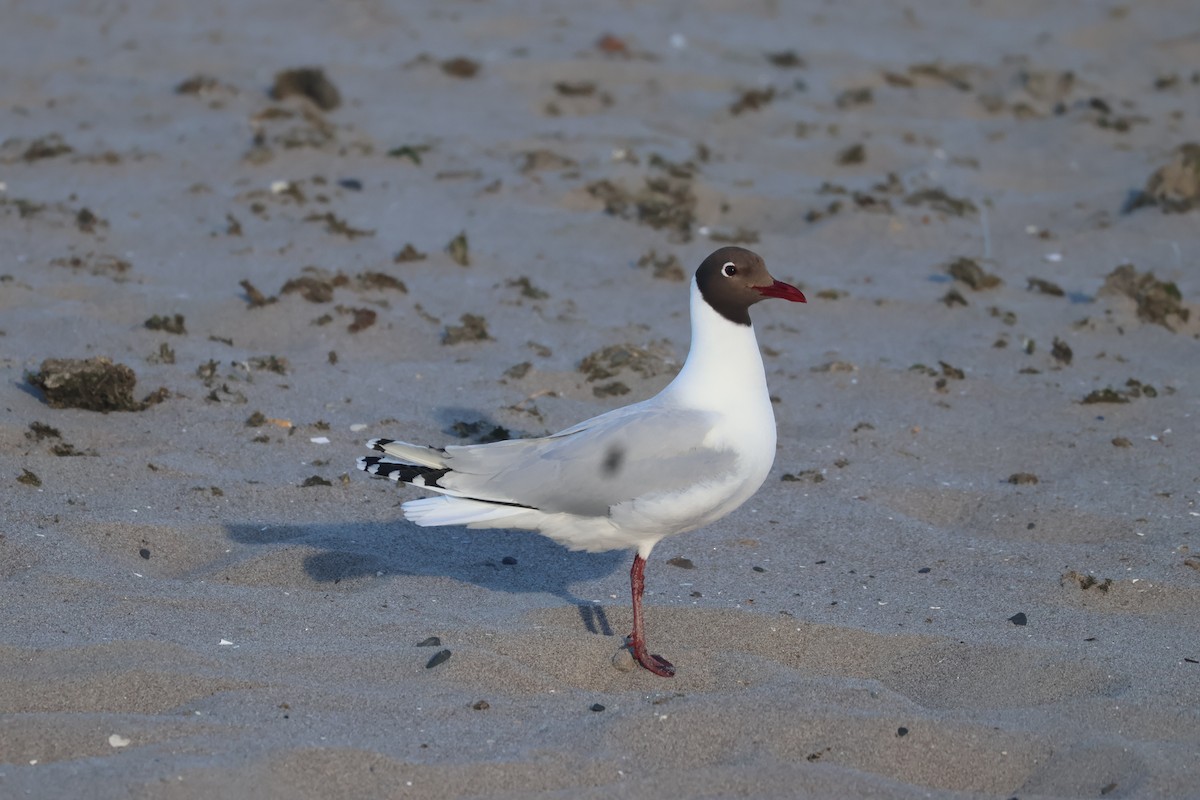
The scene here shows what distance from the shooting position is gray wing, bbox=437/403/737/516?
15.0ft

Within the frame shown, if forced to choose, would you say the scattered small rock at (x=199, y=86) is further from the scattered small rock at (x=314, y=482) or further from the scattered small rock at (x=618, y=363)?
the scattered small rock at (x=314, y=482)

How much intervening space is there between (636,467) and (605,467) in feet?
0.31

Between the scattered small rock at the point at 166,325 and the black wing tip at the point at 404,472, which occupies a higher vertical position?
the black wing tip at the point at 404,472

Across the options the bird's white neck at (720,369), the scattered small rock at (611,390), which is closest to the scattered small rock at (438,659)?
the bird's white neck at (720,369)

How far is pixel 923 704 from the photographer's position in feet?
14.4

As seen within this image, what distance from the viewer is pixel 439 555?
18.2 feet

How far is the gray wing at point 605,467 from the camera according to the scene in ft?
Result: 15.0

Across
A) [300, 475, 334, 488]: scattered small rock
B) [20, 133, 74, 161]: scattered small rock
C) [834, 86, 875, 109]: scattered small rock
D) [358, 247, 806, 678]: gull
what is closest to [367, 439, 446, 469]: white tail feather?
[358, 247, 806, 678]: gull

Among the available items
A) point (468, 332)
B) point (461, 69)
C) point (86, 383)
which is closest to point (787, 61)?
point (461, 69)

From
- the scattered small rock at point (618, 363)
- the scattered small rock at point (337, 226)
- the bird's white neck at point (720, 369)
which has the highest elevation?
the bird's white neck at point (720, 369)

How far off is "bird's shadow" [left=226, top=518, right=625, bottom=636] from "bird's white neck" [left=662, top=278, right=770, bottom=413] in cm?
84

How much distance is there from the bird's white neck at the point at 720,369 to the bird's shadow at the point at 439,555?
0.84m

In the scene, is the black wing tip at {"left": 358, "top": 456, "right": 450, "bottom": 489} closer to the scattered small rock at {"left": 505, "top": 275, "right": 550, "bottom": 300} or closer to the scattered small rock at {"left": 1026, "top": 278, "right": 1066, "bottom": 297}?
the scattered small rock at {"left": 505, "top": 275, "right": 550, "bottom": 300}

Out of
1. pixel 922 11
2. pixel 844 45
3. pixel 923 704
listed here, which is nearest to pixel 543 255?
pixel 923 704
